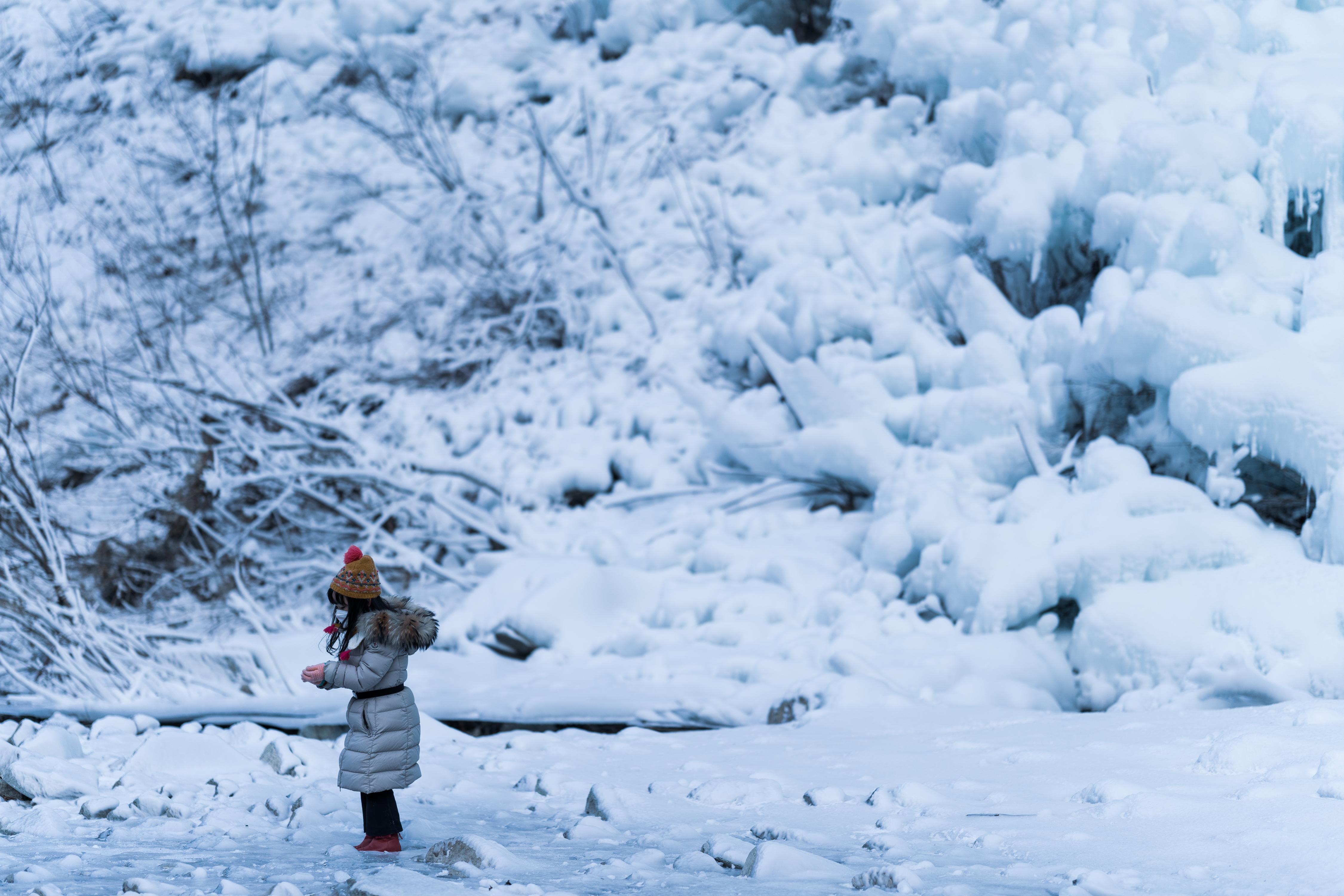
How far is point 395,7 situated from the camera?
32.9ft

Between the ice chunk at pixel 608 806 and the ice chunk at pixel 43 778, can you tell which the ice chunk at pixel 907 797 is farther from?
the ice chunk at pixel 43 778

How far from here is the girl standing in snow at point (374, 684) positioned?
1957mm

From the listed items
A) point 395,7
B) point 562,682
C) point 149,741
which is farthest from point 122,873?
point 395,7

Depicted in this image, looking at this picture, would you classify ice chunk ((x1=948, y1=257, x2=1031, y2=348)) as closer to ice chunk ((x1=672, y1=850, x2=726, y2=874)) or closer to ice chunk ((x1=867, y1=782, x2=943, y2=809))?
ice chunk ((x1=867, y1=782, x2=943, y2=809))

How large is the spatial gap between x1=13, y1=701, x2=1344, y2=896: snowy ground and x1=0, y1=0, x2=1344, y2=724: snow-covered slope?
0.50 metres

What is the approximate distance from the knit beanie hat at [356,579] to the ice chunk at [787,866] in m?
0.94

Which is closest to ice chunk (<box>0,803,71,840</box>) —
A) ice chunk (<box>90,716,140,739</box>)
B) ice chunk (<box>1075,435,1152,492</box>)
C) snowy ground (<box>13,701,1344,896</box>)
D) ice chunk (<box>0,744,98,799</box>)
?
snowy ground (<box>13,701,1344,896</box>)

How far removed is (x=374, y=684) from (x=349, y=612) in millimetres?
166

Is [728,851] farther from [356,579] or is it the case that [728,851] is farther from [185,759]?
[185,759]

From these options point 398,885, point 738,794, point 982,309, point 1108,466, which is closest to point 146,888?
point 398,885

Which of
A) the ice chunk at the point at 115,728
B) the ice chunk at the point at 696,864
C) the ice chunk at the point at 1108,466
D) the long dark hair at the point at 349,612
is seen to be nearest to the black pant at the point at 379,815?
the long dark hair at the point at 349,612

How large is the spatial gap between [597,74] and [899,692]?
23.5ft

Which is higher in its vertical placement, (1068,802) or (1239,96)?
(1239,96)

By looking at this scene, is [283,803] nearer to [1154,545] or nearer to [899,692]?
[899,692]
